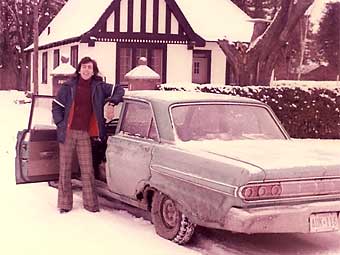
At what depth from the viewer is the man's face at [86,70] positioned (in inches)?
308

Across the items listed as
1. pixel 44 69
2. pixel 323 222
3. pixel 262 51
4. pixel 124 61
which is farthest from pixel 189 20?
pixel 323 222

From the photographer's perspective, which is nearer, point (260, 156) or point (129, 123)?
point (260, 156)

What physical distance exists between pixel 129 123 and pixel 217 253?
210 centimetres

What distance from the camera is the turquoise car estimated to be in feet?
18.6

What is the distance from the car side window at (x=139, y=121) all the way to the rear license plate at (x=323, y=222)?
1.95 m

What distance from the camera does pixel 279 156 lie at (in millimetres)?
6102

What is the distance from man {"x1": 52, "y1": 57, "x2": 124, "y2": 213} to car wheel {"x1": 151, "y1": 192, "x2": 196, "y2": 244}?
1.33 m

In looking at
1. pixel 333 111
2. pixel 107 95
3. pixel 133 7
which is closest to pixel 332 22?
pixel 133 7

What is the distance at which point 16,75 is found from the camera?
5334 centimetres

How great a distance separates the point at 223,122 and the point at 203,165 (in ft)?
3.77

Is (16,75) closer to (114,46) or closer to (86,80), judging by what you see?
(114,46)

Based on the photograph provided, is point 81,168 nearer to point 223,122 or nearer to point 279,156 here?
point 223,122

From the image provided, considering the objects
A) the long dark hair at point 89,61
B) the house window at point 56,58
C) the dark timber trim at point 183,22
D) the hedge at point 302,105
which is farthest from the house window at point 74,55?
the long dark hair at point 89,61

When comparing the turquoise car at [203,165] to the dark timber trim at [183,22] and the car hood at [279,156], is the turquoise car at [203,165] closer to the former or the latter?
the car hood at [279,156]
